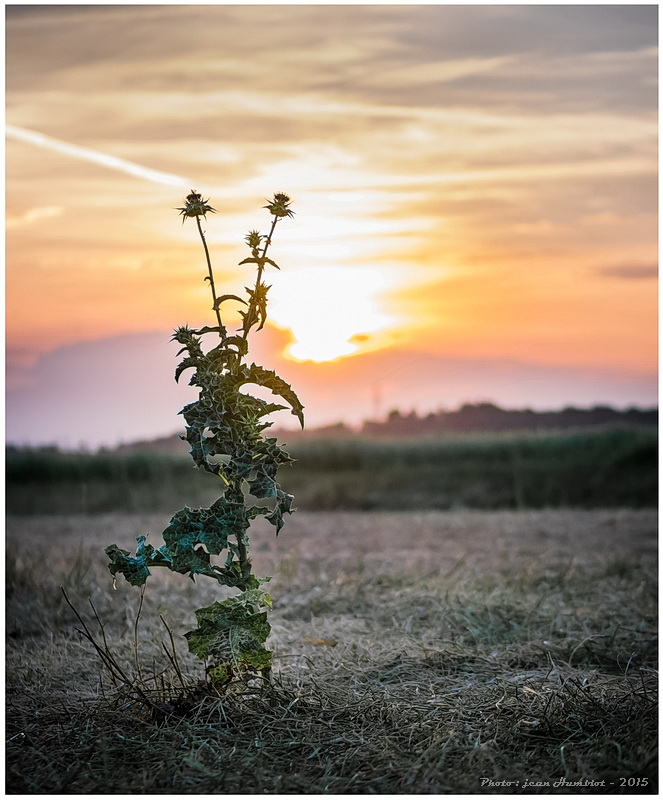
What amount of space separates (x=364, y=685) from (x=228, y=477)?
1.41 m

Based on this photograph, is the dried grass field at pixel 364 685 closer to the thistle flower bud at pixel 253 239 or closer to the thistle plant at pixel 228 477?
the thistle plant at pixel 228 477

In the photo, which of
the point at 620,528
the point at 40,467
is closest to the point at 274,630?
the point at 620,528

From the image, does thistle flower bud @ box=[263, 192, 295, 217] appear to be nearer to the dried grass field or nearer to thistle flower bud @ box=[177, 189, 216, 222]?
thistle flower bud @ box=[177, 189, 216, 222]

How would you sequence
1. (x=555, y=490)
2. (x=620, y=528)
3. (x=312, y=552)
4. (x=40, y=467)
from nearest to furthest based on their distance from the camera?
(x=312, y=552) < (x=620, y=528) < (x=555, y=490) < (x=40, y=467)

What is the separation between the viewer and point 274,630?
557cm

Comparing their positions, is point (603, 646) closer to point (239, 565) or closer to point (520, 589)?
point (520, 589)

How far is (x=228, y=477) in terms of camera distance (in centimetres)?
395

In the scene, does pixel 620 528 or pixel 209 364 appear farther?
pixel 620 528

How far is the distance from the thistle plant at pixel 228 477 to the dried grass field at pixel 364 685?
1.09 ft

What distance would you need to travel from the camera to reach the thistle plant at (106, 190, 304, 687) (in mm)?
3809

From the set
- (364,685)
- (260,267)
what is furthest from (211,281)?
(364,685)

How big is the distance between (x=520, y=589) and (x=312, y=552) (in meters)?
2.71

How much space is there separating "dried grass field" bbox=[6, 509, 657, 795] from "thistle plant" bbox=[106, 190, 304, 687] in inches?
13.0

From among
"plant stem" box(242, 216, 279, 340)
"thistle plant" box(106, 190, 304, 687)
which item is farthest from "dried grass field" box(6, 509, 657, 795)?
"plant stem" box(242, 216, 279, 340)
